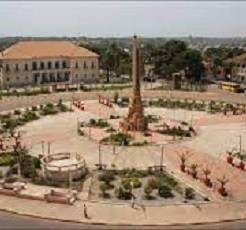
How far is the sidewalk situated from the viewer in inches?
980

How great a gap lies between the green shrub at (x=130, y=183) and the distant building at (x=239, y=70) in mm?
57467

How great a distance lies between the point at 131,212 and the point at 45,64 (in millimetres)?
57167

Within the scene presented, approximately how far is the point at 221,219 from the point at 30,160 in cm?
1383

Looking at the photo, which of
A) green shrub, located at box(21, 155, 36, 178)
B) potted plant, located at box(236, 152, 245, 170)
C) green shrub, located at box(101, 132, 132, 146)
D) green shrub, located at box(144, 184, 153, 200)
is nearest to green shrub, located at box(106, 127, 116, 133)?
green shrub, located at box(101, 132, 132, 146)

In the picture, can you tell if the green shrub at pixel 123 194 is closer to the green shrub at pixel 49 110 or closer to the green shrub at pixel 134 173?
the green shrub at pixel 134 173

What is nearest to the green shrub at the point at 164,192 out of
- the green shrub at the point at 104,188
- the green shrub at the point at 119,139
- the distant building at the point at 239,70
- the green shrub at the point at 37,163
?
the green shrub at the point at 104,188

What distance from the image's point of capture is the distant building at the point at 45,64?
7744 cm

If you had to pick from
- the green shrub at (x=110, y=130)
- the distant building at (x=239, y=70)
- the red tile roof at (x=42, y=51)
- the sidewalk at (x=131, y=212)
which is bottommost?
the sidewalk at (x=131, y=212)

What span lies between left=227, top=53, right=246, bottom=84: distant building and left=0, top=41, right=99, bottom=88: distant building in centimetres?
2298

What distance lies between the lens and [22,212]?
25844 millimetres

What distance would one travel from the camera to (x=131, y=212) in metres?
25.8

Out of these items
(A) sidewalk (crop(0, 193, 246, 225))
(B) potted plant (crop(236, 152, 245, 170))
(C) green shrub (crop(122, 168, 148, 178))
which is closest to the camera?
(A) sidewalk (crop(0, 193, 246, 225))

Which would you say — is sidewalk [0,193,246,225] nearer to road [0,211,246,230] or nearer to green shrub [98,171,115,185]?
road [0,211,246,230]

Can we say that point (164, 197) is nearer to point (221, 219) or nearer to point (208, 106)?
point (221, 219)
